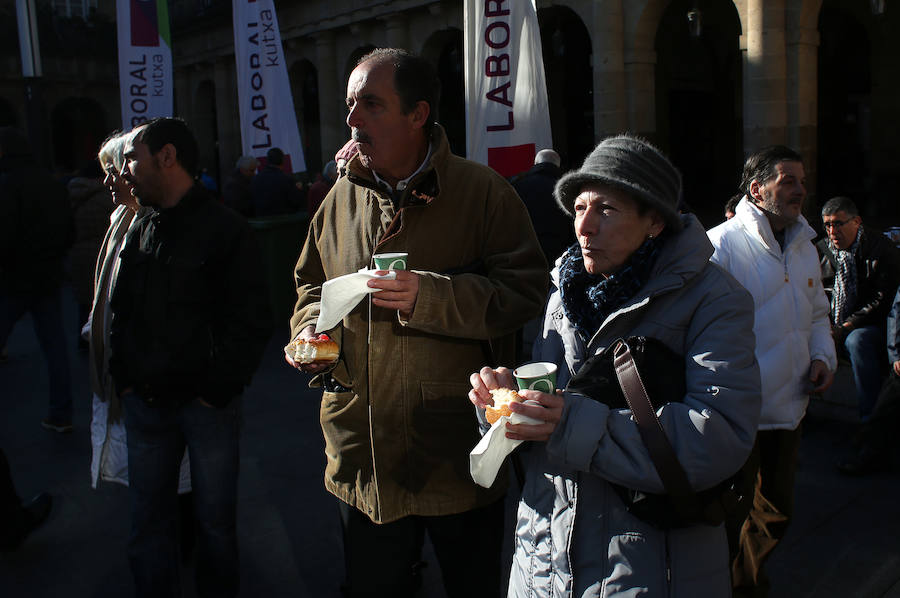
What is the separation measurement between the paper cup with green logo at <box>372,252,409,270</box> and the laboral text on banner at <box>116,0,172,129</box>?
9.24 metres

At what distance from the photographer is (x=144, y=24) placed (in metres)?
10.8

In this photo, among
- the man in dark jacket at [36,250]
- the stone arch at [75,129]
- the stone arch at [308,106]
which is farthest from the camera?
the stone arch at [75,129]

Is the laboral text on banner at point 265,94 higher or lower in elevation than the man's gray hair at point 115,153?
higher

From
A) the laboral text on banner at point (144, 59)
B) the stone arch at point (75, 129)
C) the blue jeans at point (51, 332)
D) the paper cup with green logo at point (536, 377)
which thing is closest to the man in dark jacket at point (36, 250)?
the blue jeans at point (51, 332)

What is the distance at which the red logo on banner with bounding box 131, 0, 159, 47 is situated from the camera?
35.2 feet

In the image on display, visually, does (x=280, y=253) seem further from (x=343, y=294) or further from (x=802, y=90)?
(x=802, y=90)

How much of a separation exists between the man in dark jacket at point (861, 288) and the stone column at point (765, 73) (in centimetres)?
688

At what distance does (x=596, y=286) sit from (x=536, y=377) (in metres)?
0.33

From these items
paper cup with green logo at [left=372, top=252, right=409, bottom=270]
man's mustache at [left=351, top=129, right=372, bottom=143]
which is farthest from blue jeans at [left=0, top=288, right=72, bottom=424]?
paper cup with green logo at [left=372, top=252, right=409, bottom=270]

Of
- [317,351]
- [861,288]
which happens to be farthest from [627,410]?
[861,288]

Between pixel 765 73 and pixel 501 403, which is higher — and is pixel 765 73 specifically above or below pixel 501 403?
above

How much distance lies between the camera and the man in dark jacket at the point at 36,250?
575 cm

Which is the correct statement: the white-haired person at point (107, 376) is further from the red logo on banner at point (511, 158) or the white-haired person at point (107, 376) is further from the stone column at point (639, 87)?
the stone column at point (639, 87)

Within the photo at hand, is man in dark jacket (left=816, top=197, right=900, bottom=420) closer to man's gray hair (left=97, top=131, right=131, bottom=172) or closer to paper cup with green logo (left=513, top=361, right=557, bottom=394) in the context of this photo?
paper cup with green logo (left=513, top=361, right=557, bottom=394)
